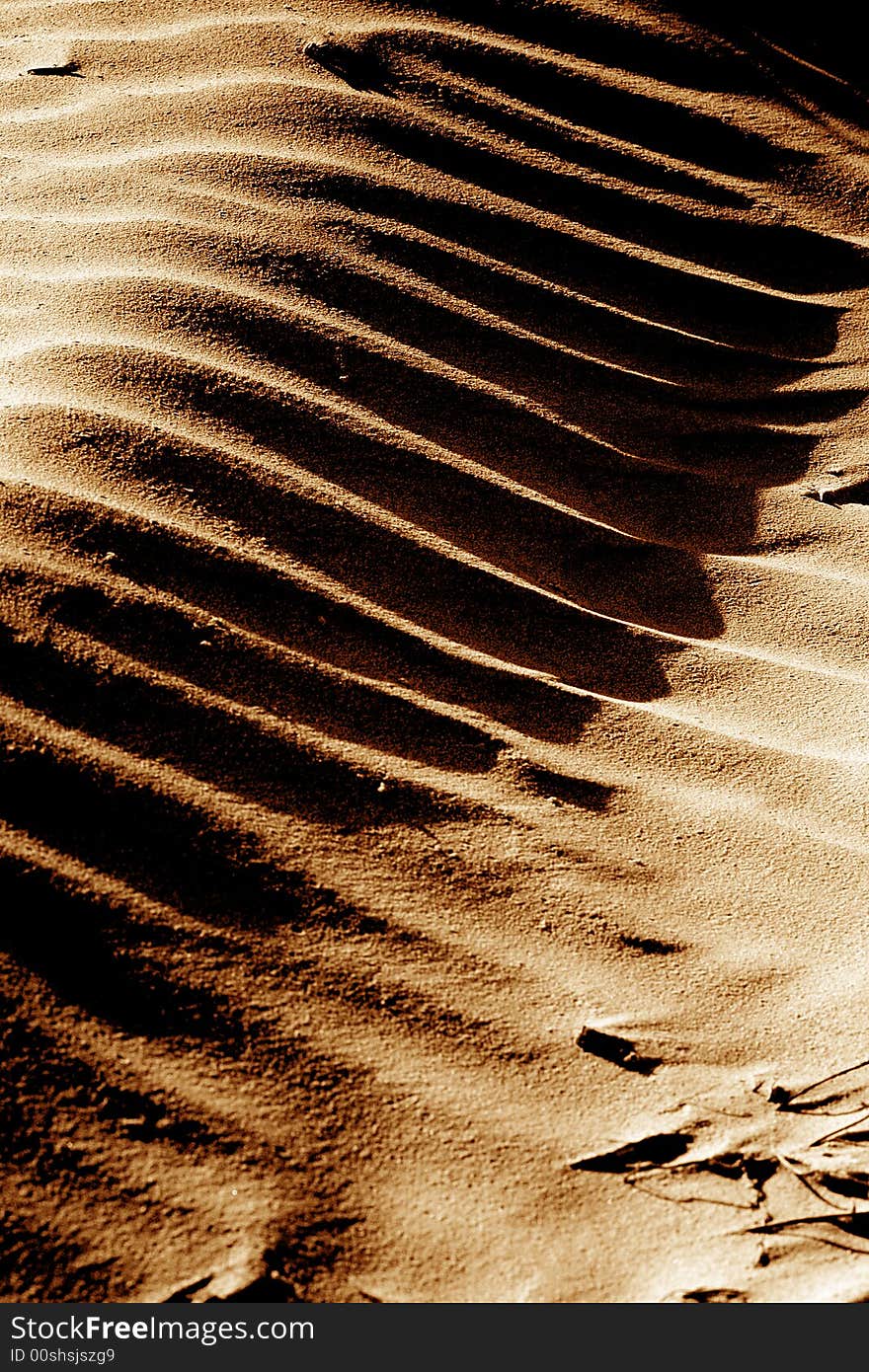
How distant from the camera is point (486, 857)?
149cm

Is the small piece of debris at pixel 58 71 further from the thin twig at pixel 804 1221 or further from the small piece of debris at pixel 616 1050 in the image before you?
the thin twig at pixel 804 1221

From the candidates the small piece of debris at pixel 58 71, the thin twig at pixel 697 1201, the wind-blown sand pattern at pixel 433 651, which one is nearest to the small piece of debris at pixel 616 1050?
the wind-blown sand pattern at pixel 433 651

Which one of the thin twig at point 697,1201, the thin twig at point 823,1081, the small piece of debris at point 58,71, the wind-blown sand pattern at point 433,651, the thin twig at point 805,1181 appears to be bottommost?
the thin twig at point 697,1201

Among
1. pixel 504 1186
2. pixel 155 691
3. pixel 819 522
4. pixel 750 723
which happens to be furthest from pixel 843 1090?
pixel 819 522

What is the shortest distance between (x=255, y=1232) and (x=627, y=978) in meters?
0.53

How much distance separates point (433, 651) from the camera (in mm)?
1679

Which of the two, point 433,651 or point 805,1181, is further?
point 433,651

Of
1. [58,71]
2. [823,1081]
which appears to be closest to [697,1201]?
[823,1081]

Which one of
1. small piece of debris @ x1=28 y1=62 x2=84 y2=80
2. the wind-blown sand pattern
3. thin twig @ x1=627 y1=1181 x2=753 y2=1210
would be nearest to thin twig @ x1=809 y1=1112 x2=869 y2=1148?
the wind-blown sand pattern

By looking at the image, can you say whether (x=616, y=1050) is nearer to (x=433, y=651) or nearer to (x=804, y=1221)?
(x=804, y=1221)

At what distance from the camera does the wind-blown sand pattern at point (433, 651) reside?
1203mm

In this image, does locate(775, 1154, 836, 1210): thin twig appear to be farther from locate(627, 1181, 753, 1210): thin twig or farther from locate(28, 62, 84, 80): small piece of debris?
locate(28, 62, 84, 80): small piece of debris

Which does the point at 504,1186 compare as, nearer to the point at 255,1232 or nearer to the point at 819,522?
the point at 255,1232

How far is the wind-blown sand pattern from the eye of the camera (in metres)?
1.20
